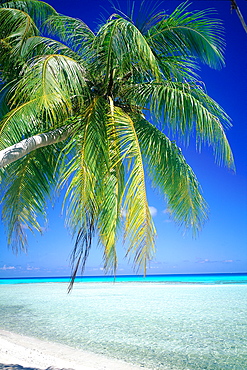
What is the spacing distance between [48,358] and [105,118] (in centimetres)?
469

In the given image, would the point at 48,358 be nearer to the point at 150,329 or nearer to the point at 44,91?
the point at 150,329

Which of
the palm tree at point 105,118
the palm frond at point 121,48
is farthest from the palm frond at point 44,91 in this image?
the palm frond at point 121,48

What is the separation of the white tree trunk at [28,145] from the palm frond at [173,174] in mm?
1033

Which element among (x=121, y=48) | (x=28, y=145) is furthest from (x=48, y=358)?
(x=121, y=48)

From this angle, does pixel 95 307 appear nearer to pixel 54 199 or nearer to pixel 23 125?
pixel 54 199

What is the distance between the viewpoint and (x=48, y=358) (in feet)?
20.4

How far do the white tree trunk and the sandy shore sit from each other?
3568 mm

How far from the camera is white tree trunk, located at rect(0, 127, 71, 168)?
3.64 m

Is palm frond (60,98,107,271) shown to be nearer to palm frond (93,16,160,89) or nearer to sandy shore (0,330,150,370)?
palm frond (93,16,160,89)

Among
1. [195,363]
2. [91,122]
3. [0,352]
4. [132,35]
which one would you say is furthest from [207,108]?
[0,352]

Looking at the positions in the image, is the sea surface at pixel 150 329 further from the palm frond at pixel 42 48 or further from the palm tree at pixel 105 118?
the palm frond at pixel 42 48

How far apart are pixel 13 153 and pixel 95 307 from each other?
36.4 feet

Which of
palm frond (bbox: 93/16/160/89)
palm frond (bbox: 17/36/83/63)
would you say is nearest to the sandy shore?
palm frond (bbox: 93/16/160/89)

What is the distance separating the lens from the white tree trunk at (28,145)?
3641 mm
